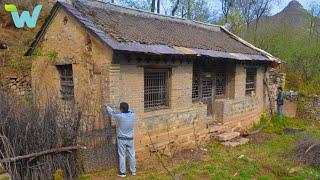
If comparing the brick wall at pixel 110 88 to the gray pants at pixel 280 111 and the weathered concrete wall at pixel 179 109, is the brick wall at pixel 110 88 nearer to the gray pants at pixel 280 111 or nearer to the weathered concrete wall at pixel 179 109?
the weathered concrete wall at pixel 179 109

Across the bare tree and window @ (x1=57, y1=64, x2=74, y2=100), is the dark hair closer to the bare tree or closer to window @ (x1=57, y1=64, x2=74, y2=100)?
window @ (x1=57, y1=64, x2=74, y2=100)

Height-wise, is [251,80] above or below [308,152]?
above

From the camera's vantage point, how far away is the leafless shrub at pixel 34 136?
5.59m

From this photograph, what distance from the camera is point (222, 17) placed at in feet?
103

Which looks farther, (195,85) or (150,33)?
(195,85)

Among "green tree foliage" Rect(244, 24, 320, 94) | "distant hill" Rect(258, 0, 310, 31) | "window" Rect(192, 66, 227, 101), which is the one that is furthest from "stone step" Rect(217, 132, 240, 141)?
"distant hill" Rect(258, 0, 310, 31)

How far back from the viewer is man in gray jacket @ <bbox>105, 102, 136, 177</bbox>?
7109mm

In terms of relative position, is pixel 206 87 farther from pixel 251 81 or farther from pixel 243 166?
pixel 243 166

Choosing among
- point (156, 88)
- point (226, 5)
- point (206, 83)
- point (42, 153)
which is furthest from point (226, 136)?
point (226, 5)

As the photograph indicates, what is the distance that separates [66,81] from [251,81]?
317 inches

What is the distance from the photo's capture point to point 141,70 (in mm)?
8352

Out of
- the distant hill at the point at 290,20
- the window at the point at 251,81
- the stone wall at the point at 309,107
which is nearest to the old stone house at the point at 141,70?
the window at the point at 251,81

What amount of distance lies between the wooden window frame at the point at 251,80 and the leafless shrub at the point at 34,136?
8802 mm

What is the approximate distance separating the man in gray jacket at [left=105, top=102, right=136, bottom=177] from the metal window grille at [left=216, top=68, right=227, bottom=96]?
219 inches
